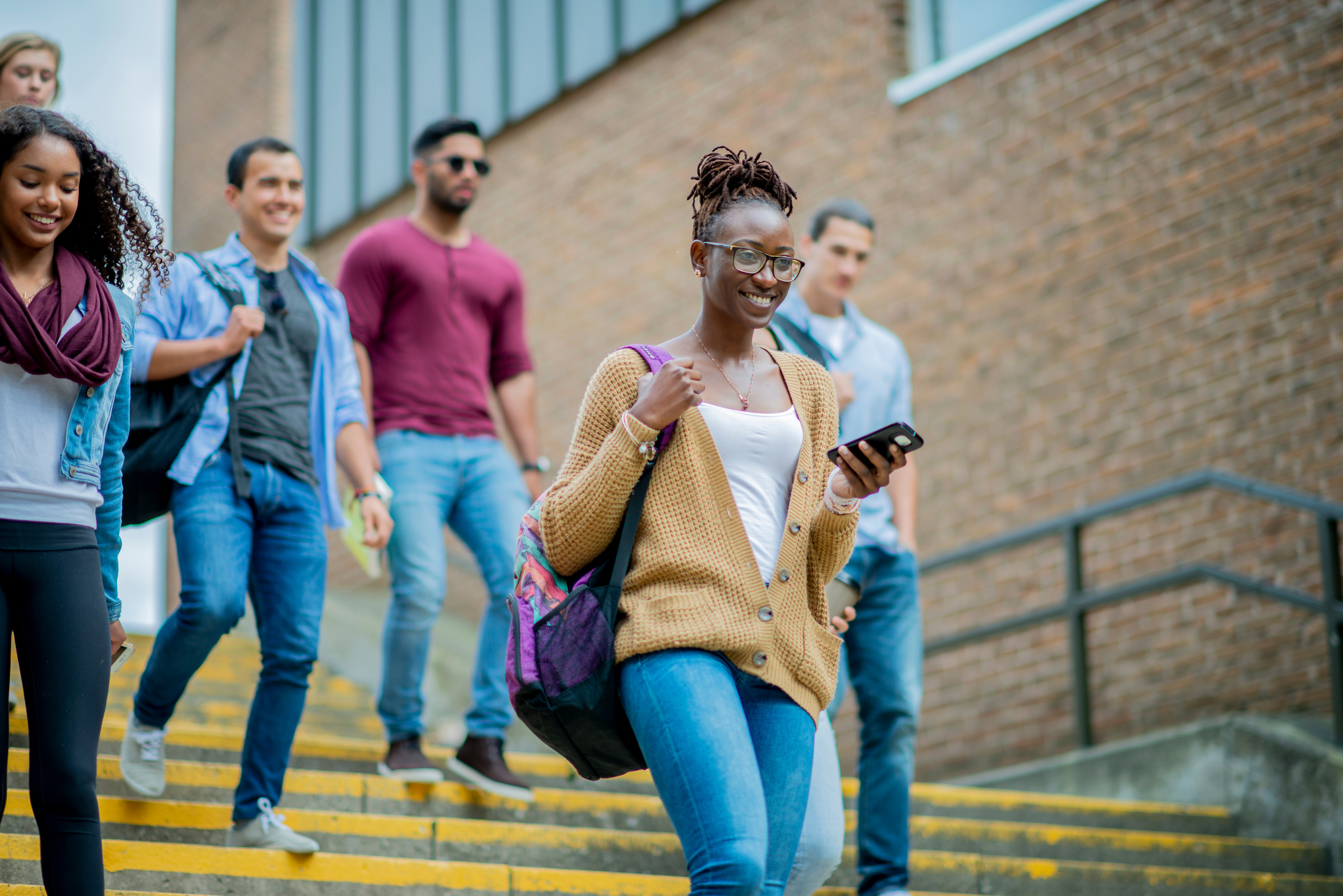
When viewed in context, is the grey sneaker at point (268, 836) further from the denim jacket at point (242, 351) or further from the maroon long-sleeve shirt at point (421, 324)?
the maroon long-sleeve shirt at point (421, 324)

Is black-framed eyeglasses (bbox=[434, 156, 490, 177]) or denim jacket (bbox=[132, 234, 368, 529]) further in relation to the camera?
black-framed eyeglasses (bbox=[434, 156, 490, 177])

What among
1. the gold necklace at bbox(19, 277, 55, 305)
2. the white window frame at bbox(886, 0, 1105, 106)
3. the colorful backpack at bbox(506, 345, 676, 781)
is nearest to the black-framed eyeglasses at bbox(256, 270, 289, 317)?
the gold necklace at bbox(19, 277, 55, 305)

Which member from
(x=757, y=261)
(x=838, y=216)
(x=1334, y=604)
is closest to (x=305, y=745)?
(x=838, y=216)

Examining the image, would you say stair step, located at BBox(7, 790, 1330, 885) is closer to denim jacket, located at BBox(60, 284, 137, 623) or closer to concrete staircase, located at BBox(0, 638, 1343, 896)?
concrete staircase, located at BBox(0, 638, 1343, 896)

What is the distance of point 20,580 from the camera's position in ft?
10.1

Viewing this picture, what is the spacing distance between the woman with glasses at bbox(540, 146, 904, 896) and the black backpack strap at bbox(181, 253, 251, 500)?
1.52m

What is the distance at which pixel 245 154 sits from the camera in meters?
4.85

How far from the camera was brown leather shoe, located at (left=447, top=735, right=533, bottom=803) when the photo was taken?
5070mm

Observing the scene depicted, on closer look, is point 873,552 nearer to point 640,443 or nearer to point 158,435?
point 640,443

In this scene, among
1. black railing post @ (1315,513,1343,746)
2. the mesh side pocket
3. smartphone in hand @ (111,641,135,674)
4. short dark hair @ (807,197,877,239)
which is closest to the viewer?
the mesh side pocket

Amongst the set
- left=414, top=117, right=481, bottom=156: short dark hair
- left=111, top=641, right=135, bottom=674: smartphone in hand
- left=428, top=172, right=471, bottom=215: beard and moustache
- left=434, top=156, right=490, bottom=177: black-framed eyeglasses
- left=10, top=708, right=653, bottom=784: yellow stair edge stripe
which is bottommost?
left=10, top=708, right=653, bottom=784: yellow stair edge stripe

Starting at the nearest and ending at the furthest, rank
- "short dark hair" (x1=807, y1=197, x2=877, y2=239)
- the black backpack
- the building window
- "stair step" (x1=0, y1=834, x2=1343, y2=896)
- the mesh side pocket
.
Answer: the mesh side pocket < "stair step" (x1=0, y1=834, x2=1343, y2=896) < the black backpack < "short dark hair" (x1=807, y1=197, x2=877, y2=239) < the building window

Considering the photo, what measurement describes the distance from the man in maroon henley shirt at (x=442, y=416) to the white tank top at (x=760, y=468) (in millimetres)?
2072

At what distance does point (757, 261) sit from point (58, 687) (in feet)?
5.49
